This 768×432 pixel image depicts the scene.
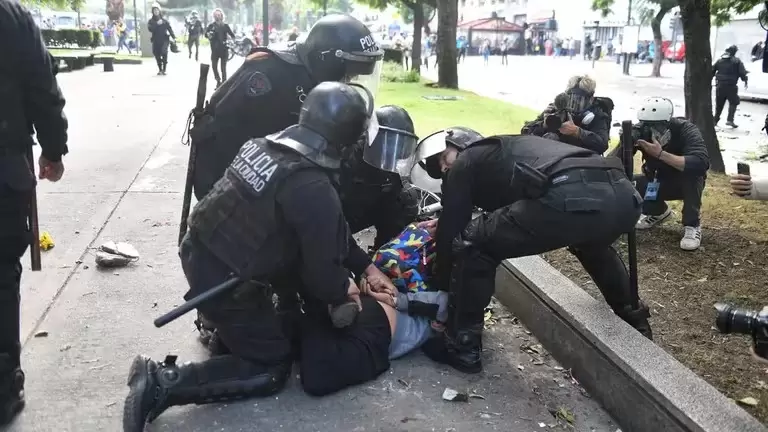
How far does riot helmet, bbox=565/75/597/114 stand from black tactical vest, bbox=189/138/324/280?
330 cm

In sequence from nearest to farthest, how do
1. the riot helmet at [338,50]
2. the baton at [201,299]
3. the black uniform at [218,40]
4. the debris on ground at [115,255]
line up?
the baton at [201,299] → the riot helmet at [338,50] → the debris on ground at [115,255] → the black uniform at [218,40]

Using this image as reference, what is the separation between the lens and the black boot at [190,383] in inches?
104

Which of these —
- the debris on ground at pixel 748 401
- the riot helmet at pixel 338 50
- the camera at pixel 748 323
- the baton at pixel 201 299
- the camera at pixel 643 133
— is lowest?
the debris on ground at pixel 748 401

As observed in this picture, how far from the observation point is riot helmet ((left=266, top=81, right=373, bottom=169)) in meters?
2.82

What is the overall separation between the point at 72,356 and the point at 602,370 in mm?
2500

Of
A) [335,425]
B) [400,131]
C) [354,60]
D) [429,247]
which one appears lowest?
[335,425]

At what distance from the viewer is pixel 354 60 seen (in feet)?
11.8

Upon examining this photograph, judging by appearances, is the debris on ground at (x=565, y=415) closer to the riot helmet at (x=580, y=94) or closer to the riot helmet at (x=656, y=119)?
the riot helmet at (x=656, y=119)

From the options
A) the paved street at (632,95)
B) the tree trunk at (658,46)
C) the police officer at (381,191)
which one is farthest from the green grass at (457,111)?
the tree trunk at (658,46)

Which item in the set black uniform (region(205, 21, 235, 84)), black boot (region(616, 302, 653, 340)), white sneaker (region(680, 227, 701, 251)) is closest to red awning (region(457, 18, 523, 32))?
black uniform (region(205, 21, 235, 84))

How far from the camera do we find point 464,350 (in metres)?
3.38

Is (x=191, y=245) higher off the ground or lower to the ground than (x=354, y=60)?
lower

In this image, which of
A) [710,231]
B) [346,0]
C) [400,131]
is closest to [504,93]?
[710,231]

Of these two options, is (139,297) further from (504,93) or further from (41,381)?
(504,93)
